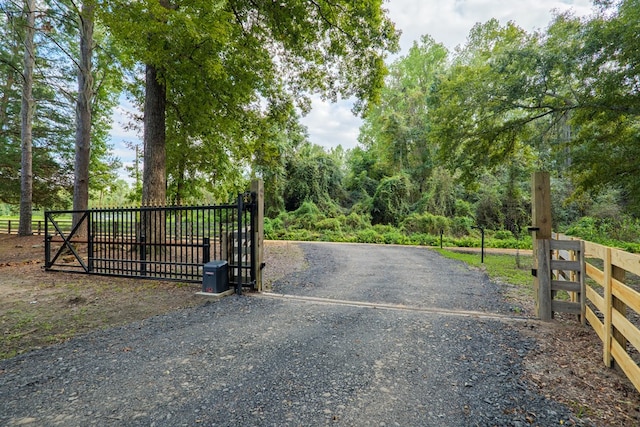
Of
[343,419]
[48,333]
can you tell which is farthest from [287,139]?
[343,419]

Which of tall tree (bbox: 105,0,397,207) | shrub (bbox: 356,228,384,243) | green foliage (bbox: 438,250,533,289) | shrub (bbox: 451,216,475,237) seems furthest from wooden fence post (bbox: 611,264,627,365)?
shrub (bbox: 451,216,475,237)

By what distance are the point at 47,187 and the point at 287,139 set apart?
1376cm

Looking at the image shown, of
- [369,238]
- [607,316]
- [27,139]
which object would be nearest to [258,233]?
[607,316]

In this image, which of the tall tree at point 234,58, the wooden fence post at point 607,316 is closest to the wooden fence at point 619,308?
the wooden fence post at point 607,316

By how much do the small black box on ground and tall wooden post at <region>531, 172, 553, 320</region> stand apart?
465cm

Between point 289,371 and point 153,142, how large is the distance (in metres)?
7.91

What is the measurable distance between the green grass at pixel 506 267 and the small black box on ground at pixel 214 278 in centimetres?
586

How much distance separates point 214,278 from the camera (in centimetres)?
505

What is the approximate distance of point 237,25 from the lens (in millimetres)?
8695

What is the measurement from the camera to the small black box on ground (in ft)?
16.6

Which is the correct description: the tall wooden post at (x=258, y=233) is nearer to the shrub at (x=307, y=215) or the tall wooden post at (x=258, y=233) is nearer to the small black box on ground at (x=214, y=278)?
the small black box on ground at (x=214, y=278)

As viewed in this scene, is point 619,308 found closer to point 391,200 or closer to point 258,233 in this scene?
point 258,233

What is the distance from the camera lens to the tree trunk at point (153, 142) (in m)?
8.39

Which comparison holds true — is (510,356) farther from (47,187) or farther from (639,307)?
(47,187)
